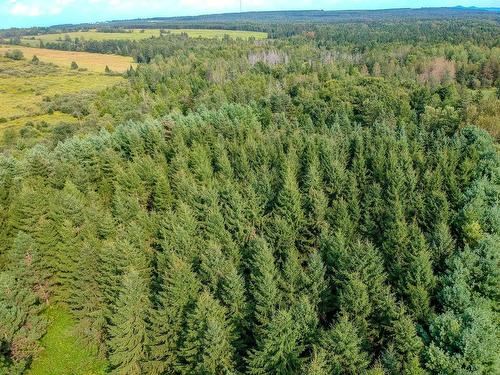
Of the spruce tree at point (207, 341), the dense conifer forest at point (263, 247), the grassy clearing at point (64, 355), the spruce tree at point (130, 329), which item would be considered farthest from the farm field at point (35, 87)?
the spruce tree at point (207, 341)

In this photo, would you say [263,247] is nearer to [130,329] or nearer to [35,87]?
[130,329]

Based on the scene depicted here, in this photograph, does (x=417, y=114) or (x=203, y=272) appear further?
(x=417, y=114)

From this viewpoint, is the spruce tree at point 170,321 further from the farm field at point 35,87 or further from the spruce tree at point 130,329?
the farm field at point 35,87

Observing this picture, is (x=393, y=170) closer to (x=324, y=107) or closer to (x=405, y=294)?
(x=405, y=294)

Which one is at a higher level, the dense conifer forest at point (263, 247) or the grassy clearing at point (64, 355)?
the dense conifer forest at point (263, 247)

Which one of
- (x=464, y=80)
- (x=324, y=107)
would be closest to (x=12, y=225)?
(x=324, y=107)

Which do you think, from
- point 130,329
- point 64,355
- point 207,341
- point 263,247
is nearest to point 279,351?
point 207,341
